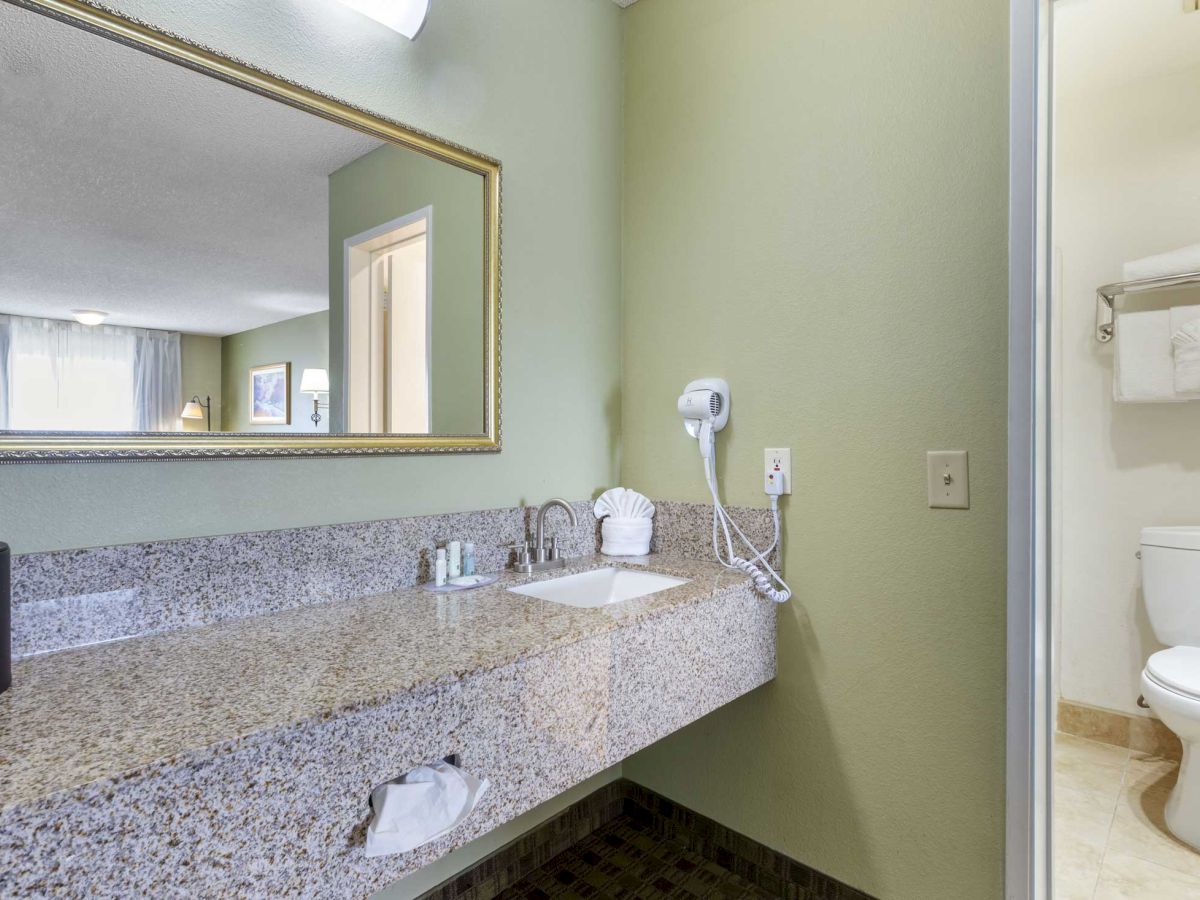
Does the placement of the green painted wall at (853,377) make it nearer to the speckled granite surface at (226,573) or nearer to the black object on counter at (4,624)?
the speckled granite surface at (226,573)

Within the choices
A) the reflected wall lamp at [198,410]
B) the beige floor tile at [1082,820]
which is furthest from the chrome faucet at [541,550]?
the beige floor tile at [1082,820]

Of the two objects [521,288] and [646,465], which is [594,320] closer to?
[521,288]

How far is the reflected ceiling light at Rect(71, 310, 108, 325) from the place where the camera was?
1093 millimetres

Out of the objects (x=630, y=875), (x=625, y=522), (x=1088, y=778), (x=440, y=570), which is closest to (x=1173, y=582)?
(x=1088, y=778)

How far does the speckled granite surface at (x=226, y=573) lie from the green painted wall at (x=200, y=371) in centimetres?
21

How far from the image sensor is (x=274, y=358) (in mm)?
1318

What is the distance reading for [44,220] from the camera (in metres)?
1.05

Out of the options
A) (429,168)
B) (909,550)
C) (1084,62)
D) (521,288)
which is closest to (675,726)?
(909,550)

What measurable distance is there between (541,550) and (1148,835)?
6.14ft

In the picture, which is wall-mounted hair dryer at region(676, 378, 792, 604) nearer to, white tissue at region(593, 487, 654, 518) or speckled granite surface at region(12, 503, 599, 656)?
white tissue at region(593, 487, 654, 518)

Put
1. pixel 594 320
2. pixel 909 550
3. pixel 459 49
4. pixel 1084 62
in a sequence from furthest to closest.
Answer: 1. pixel 1084 62
2. pixel 594 320
3. pixel 459 49
4. pixel 909 550

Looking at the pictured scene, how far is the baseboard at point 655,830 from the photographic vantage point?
62.0 inches

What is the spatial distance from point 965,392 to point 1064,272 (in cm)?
156

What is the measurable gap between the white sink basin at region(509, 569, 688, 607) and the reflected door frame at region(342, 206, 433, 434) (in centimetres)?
48
